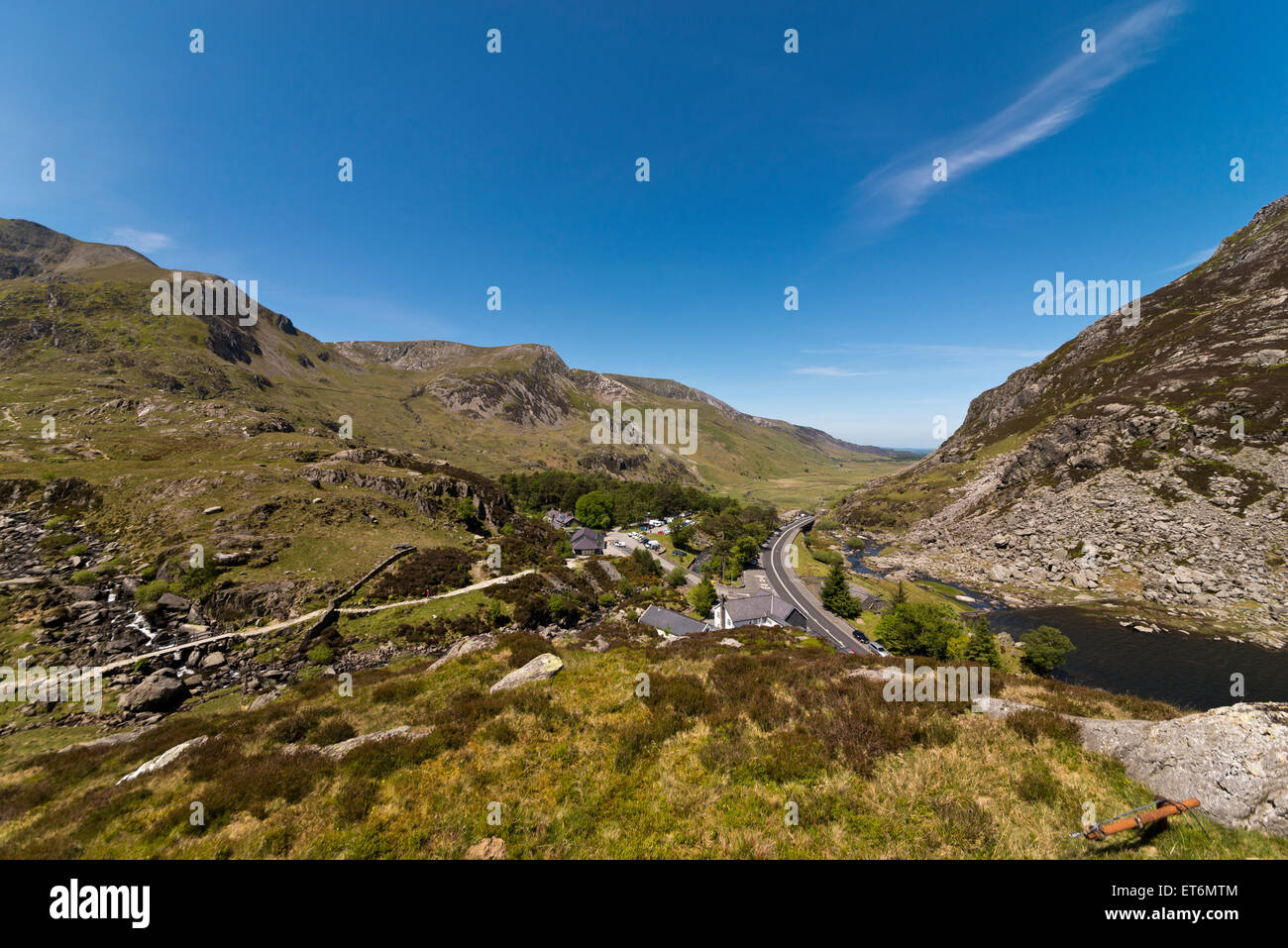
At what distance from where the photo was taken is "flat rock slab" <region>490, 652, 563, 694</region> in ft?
52.6

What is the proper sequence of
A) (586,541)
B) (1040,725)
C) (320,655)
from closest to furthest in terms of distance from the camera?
(1040,725)
(320,655)
(586,541)

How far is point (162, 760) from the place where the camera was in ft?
41.1

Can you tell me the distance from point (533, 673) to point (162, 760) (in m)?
11.2

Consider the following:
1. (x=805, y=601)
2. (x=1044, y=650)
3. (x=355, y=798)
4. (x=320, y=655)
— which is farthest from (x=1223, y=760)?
(x=805, y=601)

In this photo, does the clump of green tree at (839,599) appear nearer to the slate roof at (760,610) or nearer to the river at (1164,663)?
the slate roof at (760,610)

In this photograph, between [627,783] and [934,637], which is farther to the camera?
[934,637]

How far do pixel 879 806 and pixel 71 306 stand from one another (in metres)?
233

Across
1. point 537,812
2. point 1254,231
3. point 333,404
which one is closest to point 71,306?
point 333,404

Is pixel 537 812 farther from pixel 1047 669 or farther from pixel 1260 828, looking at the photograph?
pixel 1047 669

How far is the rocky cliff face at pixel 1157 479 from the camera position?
197 feet

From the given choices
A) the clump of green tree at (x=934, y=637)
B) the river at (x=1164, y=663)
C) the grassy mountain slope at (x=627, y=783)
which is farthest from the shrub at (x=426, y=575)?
the river at (x=1164, y=663)

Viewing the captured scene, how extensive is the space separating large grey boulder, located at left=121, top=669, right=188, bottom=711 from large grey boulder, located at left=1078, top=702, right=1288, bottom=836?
136 feet

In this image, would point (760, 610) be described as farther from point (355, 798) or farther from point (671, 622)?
point (355, 798)

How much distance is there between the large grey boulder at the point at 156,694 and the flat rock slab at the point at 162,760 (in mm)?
15066
